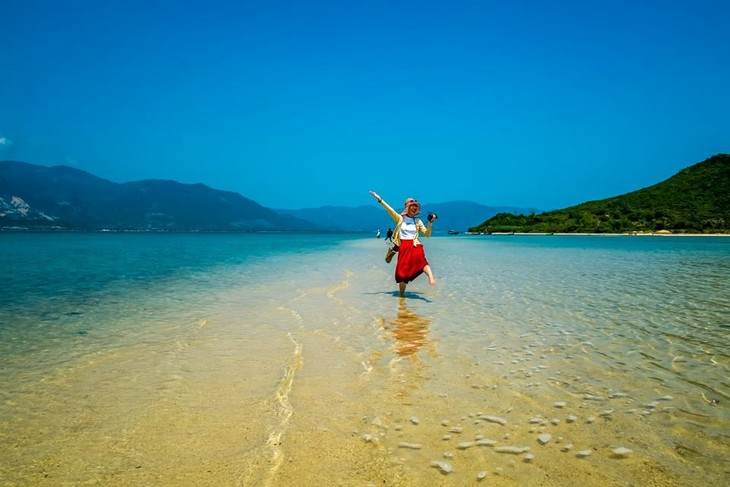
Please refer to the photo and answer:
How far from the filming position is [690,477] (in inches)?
125

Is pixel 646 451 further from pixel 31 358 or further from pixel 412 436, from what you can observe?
pixel 31 358

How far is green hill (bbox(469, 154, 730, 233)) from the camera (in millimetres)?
92938

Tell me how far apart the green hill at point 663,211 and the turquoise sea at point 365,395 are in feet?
336

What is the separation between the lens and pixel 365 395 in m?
4.97

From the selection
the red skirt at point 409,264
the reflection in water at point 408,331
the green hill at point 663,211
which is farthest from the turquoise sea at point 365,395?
the green hill at point 663,211

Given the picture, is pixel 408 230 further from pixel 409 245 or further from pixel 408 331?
pixel 408 331

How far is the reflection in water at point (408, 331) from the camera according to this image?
23.2 ft

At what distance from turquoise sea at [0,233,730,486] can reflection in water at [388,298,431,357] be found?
7 cm

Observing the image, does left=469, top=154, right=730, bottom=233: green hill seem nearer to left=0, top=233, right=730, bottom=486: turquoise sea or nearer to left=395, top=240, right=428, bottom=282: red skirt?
left=395, top=240, right=428, bottom=282: red skirt

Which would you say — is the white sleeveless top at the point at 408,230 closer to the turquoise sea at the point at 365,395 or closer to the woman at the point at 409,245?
the woman at the point at 409,245

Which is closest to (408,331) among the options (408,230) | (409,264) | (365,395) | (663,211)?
(365,395)

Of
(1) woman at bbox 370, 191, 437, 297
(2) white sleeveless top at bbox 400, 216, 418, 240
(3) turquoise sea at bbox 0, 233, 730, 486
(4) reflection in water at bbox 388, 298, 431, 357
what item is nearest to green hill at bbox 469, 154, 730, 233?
(1) woman at bbox 370, 191, 437, 297

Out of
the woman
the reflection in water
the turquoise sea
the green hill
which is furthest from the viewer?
the green hill

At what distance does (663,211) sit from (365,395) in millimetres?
119722
